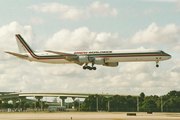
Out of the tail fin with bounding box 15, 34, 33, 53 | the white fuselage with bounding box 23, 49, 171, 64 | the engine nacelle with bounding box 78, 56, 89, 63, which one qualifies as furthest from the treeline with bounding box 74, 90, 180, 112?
the engine nacelle with bounding box 78, 56, 89, 63

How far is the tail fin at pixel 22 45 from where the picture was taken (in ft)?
360

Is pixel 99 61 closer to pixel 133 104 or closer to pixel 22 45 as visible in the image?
pixel 22 45

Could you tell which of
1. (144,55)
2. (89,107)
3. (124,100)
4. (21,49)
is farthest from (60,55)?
(124,100)

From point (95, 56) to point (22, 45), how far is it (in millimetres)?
32391

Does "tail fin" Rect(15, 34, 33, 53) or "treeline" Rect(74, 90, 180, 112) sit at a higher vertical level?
"tail fin" Rect(15, 34, 33, 53)

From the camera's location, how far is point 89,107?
574 feet

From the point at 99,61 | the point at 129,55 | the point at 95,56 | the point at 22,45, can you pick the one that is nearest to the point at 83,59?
the point at 95,56

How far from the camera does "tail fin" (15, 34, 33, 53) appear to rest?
10978 cm

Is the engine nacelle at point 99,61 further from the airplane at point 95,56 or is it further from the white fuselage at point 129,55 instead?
the white fuselage at point 129,55

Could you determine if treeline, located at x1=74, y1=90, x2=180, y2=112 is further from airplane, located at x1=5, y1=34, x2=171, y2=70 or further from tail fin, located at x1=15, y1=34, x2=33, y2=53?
airplane, located at x1=5, y1=34, x2=171, y2=70

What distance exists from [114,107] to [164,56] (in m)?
92.5

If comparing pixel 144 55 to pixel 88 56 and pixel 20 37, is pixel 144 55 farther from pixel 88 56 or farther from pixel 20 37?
pixel 20 37

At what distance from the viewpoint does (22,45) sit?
11238cm

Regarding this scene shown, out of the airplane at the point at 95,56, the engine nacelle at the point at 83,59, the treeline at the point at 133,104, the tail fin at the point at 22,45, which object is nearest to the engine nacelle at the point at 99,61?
the airplane at the point at 95,56
